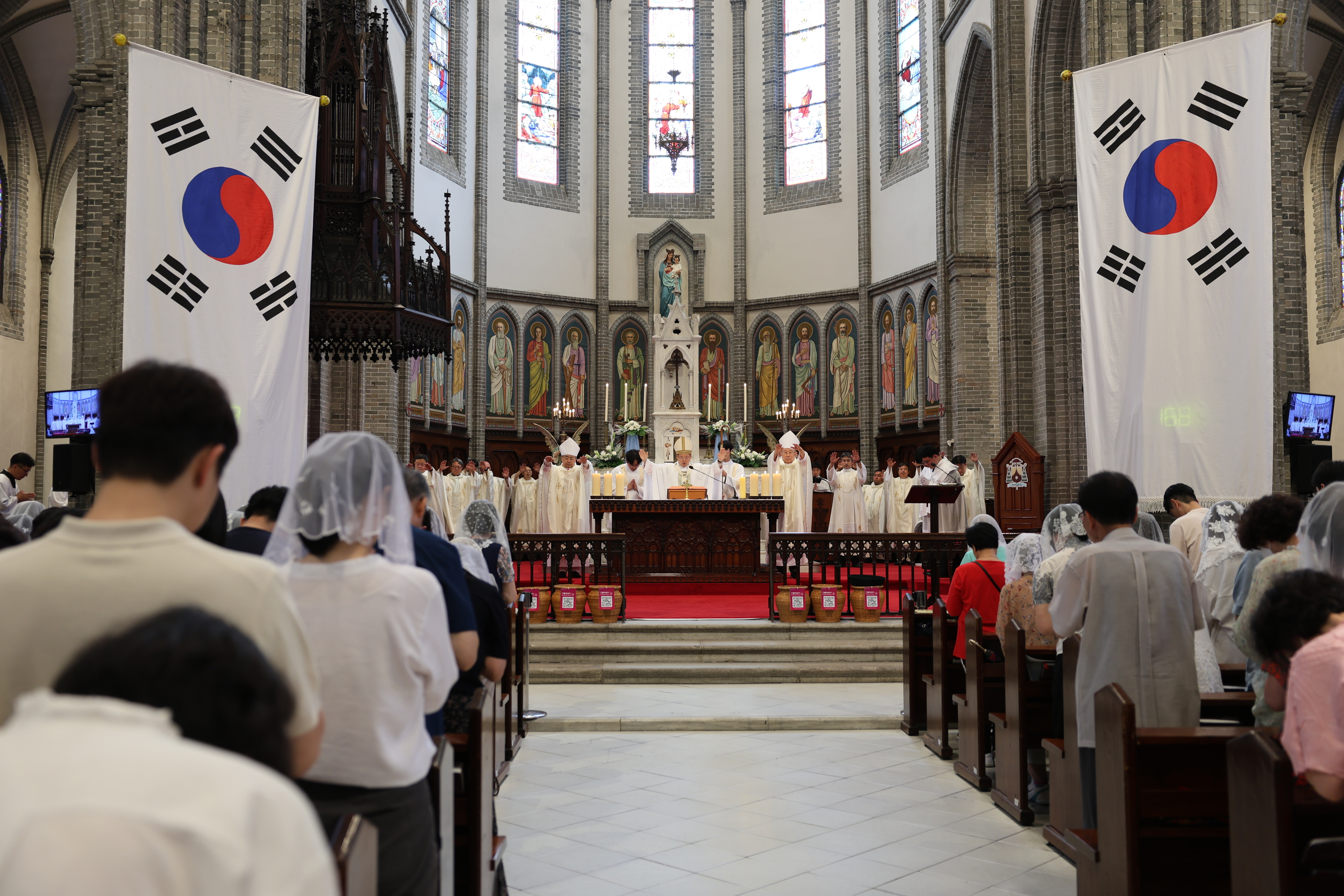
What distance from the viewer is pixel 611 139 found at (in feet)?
83.4

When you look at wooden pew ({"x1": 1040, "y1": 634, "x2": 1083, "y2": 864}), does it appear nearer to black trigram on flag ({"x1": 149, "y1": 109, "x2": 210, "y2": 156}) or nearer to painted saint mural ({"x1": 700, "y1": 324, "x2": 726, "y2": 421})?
black trigram on flag ({"x1": 149, "y1": 109, "x2": 210, "y2": 156})

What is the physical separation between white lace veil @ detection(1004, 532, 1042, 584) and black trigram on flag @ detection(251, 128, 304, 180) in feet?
18.8

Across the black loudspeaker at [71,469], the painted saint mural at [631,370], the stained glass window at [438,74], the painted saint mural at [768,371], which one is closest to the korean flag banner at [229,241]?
the black loudspeaker at [71,469]

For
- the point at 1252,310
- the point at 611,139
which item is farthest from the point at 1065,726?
the point at 611,139

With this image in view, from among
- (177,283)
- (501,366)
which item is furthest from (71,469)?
(501,366)

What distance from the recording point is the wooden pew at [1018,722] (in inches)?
220

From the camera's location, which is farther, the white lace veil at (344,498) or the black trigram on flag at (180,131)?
the black trigram on flag at (180,131)

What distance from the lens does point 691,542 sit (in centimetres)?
1423

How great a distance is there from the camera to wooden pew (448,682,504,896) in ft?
12.7

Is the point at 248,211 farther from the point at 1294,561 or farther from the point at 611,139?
the point at 611,139

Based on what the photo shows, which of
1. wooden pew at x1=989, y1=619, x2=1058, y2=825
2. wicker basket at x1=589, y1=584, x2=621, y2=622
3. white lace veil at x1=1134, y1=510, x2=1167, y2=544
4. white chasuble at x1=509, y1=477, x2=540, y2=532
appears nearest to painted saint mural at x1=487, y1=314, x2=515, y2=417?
white chasuble at x1=509, y1=477, x2=540, y2=532

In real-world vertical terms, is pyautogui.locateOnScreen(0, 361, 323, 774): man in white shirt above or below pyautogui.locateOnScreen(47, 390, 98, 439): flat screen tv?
below

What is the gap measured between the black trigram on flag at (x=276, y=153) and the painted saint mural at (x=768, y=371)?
17.6m

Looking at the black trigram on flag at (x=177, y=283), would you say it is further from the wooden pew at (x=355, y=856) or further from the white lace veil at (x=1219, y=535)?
the white lace veil at (x=1219, y=535)
